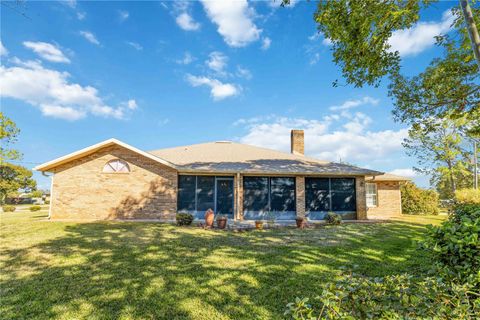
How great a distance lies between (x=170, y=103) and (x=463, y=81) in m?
20.6

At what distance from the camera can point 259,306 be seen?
162 inches

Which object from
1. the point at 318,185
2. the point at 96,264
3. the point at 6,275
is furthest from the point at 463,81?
the point at 6,275

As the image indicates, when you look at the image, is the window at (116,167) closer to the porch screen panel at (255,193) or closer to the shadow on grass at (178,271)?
the shadow on grass at (178,271)

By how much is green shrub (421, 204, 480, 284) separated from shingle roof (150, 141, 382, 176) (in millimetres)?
11750

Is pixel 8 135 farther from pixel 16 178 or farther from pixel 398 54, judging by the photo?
pixel 398 54

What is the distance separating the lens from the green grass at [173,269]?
4.12 meters

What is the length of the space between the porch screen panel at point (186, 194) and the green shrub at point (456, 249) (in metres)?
13.0

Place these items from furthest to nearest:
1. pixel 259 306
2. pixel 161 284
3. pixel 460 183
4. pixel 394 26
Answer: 1. pixel 460 183
2. pixel 394 26
3. pixel 161 284
4. pixel 259 306

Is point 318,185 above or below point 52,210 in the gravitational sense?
above

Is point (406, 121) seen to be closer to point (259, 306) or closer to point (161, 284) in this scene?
point (259, 306)

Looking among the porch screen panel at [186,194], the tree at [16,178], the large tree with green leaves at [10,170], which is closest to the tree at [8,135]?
the large tree with green leaves at [10,170]

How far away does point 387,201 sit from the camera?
752 inches

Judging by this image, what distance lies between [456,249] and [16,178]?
5240 centimetres

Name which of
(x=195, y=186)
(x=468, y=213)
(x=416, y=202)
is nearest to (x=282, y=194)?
(x=195, y=186)
